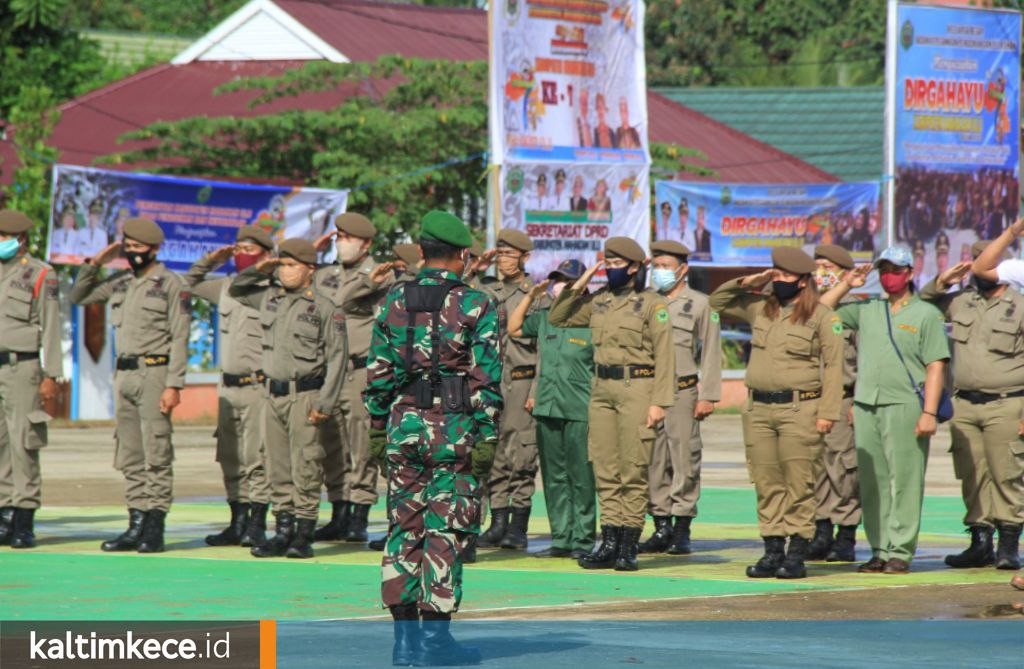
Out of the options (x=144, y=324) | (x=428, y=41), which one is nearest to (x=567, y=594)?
(x=144, y=324)

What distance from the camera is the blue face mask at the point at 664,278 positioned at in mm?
12922

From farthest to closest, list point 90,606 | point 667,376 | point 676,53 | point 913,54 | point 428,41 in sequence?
1. point 676,53
2. point 428,41
3. point 913,54
4. point 667,376
5. point 90,606

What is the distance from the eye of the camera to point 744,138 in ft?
128

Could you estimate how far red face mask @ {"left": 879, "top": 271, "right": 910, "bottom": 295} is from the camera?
461 inches

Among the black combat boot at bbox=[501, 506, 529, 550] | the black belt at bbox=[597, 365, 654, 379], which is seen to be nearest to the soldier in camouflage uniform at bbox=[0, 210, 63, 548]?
the black combat boot at bbox=[501, 506, 529, 550]

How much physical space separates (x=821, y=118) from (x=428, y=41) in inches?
475

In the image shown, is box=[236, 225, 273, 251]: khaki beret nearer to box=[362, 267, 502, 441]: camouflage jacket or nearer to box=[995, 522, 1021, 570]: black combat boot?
box=[362, 267, 502, 441]: camouflage jacket

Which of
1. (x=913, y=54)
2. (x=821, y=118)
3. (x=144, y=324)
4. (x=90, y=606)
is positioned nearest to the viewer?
(x=90, y=606)

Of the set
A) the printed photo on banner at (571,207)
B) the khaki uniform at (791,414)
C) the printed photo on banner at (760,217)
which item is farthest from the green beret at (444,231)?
the printed photo on banner at (760,217)

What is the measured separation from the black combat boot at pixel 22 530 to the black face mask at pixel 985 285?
6.83m

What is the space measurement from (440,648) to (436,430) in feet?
3.28

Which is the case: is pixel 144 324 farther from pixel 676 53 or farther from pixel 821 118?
pixel 676 53

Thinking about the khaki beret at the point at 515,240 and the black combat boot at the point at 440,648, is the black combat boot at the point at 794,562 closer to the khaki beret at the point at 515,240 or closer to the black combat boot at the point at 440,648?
the khaki beret at the point at 515,240

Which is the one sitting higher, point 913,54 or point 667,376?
point 913,54
